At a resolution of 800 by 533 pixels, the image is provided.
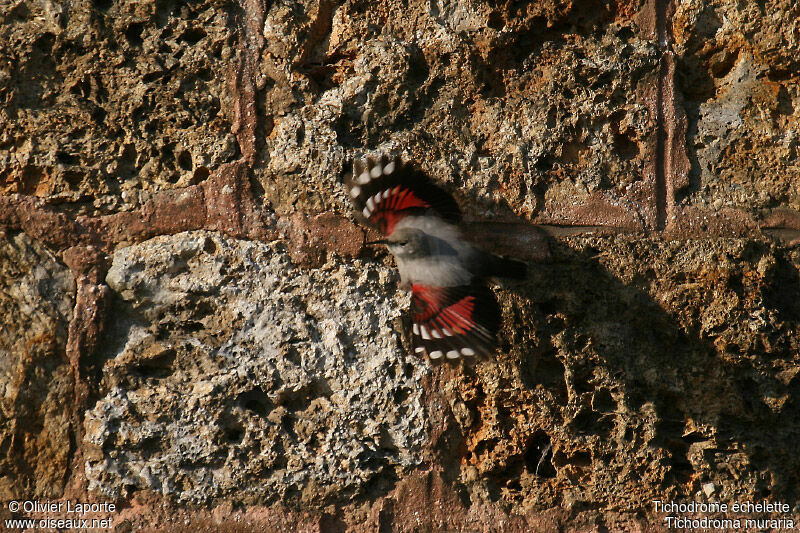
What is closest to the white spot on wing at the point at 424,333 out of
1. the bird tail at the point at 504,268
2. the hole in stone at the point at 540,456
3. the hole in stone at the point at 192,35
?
the bird tail at the point at 504,268

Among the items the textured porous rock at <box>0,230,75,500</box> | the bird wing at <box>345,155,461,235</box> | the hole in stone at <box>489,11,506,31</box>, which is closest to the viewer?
the textured porous rock at <box>0,230,75,500</box>

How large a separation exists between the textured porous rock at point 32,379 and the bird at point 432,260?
0.99 m

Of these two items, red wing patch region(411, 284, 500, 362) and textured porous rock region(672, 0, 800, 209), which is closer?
red wing patch region(411, 284, 500, 362)

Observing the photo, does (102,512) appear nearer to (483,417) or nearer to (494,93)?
(483,417)

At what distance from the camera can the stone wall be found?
224 cm

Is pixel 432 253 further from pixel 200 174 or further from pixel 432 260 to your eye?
pixel 200 174

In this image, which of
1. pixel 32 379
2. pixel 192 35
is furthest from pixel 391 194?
pixel 32 379

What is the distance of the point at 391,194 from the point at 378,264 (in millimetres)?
228

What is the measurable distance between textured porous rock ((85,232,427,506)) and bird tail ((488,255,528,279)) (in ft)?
1.20

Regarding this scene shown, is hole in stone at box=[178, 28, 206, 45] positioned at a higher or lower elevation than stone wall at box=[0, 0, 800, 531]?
higher

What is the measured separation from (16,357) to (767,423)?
2.35m

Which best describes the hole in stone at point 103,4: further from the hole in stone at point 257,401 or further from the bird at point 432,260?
the hole in stone at point 257,401

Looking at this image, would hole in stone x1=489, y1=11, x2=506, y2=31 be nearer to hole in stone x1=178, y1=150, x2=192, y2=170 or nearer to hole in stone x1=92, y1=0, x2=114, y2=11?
hole in stone x1=178, y1=150, x2=192, y2=170

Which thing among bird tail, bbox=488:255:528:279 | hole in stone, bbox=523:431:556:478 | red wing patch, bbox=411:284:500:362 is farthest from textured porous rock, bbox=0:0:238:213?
hole in stone, bbox=523:431:556:478
